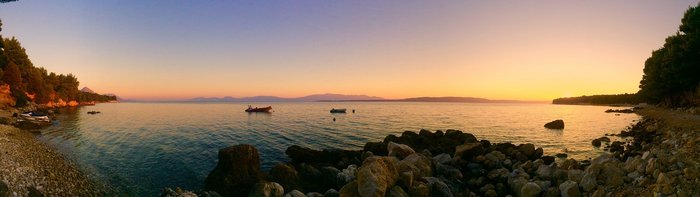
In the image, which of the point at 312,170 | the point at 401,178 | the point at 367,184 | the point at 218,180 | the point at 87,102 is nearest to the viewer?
the point at 367,184

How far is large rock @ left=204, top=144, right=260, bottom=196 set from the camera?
16.6 meters

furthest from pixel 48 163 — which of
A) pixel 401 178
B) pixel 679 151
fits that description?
pixel 679 151

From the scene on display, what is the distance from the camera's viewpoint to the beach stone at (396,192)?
1373 cm

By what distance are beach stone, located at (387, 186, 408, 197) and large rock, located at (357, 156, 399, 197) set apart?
25cm

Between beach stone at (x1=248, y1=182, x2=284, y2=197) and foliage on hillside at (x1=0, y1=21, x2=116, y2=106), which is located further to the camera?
foliage on hillside at (x1=0, y1=21, x2=116, y2=106)

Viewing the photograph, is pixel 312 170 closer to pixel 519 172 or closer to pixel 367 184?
pixel 367 184

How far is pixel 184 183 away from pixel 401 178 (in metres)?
12.7

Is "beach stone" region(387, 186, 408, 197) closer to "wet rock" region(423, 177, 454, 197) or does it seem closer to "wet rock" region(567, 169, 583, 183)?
"wet rock" region(423, 177, 454, 197)

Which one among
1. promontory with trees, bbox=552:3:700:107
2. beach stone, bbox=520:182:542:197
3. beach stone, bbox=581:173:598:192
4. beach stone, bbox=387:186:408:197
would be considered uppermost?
promontory with trees, bbox=552:3:700:107

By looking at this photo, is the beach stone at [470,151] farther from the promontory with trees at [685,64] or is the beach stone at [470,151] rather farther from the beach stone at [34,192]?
the promontory with trees at [685,64]

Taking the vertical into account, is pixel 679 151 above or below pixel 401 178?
above

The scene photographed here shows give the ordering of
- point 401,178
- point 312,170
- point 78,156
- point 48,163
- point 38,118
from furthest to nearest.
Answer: point 38,118
point 78,156
point 48,163
point 312,170
point 401,178

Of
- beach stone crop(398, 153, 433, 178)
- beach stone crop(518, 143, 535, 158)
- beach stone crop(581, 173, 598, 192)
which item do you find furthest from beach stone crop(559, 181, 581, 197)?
beach stone crop(518, 143, 535, 158)

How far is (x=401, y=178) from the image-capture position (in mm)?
15266
